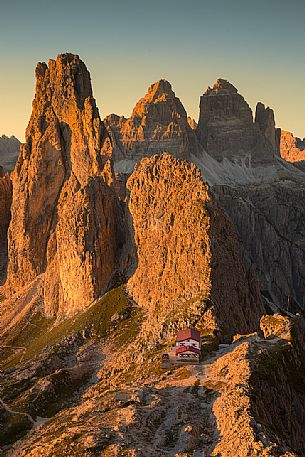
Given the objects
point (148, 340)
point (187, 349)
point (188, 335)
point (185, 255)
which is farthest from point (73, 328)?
point (187, 349)

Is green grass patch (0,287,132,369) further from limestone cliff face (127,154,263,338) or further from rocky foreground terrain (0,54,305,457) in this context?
limestone cliff face (127,154,263,338)

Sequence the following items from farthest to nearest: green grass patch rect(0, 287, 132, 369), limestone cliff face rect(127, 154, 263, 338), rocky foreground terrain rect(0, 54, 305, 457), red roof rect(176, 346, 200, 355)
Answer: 1. green grass patch rect(0, 287, 132, 369)
2. limestone cliff face rect(127, 154, 263, 338)
3. red roof rect(176, 346, 200, 355)
4. rocky foreground terrain rect(0, 54, 305, 457)

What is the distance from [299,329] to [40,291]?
115 meters

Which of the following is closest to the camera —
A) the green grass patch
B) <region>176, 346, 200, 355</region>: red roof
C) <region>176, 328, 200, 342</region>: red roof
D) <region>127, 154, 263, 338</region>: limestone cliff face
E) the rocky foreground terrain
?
the rocky foreground terrain

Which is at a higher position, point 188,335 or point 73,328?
point 188,335

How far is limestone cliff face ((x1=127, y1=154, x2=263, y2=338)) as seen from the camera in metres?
119

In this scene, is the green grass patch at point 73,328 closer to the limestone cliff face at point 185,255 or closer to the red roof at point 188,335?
the limestone cliff face at point 185,255

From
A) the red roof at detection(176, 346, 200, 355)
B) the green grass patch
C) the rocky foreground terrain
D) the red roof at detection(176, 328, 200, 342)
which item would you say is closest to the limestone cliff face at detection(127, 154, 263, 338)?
the rocky foreground terrain

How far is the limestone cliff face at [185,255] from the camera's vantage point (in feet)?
392

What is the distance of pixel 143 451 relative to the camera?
190 ft

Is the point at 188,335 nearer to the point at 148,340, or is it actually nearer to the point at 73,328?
the point at 148,340

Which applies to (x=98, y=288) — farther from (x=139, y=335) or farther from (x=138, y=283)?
(x=139, y=335)

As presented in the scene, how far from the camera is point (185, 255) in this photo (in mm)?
129125

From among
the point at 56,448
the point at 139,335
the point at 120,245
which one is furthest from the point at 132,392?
the point at 120,245
